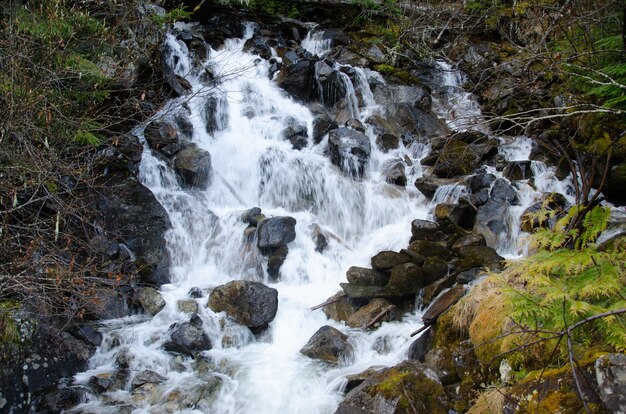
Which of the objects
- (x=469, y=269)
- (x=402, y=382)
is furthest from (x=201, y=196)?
(x=402, y=382)

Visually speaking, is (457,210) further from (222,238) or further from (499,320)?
(499,320)

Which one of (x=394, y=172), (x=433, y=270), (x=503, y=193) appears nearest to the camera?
(x=433, y=270)

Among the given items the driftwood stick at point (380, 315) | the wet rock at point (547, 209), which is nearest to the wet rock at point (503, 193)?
the wet rock at point (547, 209)

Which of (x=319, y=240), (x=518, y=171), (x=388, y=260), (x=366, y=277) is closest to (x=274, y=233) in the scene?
(x=319, y=240)

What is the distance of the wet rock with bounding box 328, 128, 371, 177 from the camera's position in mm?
13086

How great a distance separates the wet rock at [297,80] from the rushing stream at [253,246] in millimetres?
372

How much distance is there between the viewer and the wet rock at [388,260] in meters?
8.73

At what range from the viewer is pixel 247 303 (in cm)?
812

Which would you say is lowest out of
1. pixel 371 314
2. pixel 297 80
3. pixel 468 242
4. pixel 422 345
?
pixel 371 314

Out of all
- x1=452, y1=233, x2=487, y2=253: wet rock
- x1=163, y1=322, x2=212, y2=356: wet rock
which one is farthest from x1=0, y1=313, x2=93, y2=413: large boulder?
x1=452, y1=233, x2=487, y2=253: wet rock

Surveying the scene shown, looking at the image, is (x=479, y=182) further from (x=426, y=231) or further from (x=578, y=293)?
(x=578, y=293)

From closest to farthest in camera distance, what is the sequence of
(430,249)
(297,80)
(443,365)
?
(443,365), (430,249), (297,80)

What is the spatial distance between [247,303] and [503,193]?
6.88 meters

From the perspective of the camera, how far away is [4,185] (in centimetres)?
553
